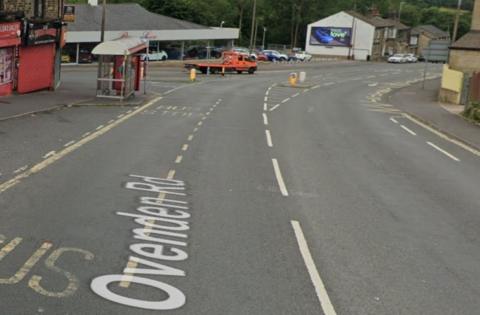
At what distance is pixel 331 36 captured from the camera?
113 m

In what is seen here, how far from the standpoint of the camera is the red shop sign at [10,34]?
92.5 ft

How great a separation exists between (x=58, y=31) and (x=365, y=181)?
2524cm

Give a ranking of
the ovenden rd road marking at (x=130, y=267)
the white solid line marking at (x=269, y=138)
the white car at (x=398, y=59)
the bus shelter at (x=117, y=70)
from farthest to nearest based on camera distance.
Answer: the white car at (x=398, y=59) → the bus shelter at (x=117, y=70) → the white solid line marking at (x=269, y=138) → the ovenden rd road marking at (x=130, y=267)

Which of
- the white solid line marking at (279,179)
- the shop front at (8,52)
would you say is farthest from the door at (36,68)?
the white solid line marking at (279,179)

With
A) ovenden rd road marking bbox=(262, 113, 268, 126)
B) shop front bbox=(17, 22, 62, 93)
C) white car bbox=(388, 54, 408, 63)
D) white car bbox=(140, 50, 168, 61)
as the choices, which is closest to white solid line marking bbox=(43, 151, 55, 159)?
ovenden rd road marking bbox=(262, 113, 268, 126)

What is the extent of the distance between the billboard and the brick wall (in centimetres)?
8155

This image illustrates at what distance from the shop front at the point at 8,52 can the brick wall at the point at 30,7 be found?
1.06m

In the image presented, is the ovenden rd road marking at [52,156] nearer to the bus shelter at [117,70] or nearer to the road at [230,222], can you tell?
the road at [230,222]

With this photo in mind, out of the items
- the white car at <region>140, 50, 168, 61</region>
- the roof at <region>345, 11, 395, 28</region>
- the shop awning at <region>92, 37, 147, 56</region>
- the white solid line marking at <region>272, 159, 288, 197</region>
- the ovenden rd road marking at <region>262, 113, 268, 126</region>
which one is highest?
the roof at <region>345, 11, 395, 28</region>

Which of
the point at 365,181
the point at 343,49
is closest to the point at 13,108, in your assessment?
the point at 365,181

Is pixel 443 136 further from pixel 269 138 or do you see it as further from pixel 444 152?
pixel 269 138

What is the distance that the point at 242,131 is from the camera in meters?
23.4

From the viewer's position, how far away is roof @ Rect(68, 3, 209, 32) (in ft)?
202

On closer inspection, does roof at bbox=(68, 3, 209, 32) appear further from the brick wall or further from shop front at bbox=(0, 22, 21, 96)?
shop front at bbox=(0, 22, 21, 96)
